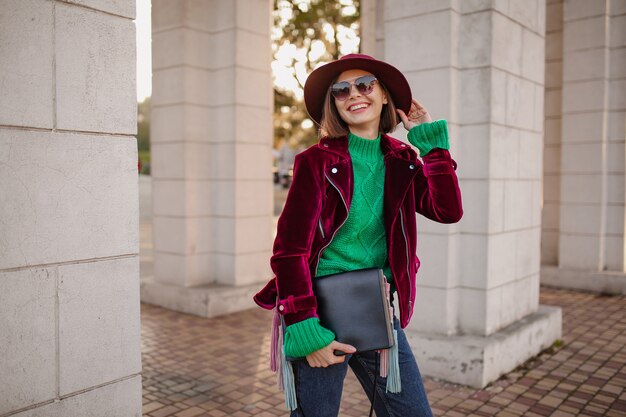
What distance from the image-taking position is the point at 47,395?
89.0 inches

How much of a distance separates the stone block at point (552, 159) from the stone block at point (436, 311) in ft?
16.9

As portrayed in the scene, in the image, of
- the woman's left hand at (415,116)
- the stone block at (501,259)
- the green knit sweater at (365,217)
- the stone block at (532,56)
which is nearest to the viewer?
the green knit sweater at (365,217)

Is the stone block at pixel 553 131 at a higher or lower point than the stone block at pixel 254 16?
lower

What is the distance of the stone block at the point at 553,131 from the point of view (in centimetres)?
909

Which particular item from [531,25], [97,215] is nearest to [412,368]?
[97,215]

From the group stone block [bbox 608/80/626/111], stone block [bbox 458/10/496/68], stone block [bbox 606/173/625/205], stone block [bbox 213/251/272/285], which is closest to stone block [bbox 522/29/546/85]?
stone block [bbox 458/10/496/68]

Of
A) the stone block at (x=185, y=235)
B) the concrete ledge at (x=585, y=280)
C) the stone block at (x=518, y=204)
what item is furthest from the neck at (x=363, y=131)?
the concrete ledge at (x=585, y=280)

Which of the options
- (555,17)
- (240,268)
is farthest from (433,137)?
(555,17)

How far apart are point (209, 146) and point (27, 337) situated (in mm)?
5445

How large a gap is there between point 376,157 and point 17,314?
1.56 m

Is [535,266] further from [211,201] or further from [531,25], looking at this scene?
[211,201]

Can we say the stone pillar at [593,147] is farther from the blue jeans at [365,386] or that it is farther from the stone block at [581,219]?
the blue jeans at [365,386]

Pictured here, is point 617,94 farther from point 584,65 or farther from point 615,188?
point 615,188

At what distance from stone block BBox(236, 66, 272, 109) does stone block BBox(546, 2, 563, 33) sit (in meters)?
4.73
